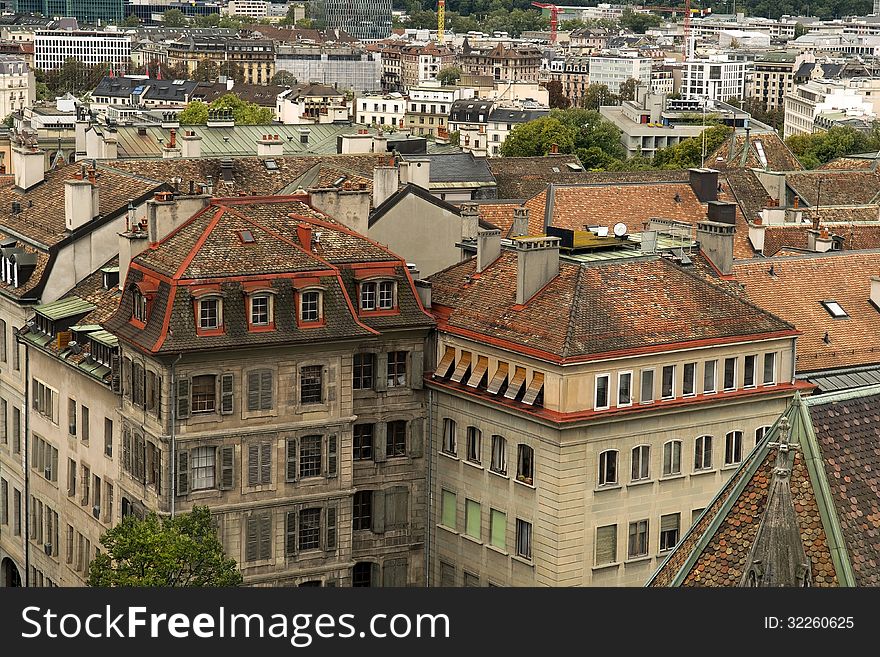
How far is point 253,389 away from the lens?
85500 mm

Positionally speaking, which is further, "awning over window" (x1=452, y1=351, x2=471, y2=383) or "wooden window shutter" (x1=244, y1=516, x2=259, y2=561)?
"awning over window" (x1=452, y1=351, x2=471, y2=383)

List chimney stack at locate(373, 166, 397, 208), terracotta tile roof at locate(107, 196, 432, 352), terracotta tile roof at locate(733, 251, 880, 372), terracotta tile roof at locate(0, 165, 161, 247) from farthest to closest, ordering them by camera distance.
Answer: terracotta tile roof at locate(0, 165, 161, 247) → chimney stack at locate(373, 166, 397, 208) → terracotta tile roof at locate(733, 251, 880, 372) → terracotta tile roof at locate(107, 196, 432, 352)

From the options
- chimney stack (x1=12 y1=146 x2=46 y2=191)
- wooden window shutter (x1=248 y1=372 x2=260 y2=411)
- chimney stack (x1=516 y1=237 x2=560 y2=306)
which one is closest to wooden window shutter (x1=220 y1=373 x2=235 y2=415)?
wooden window shutter (x1=248 y1=372 x2=260 y2=411)

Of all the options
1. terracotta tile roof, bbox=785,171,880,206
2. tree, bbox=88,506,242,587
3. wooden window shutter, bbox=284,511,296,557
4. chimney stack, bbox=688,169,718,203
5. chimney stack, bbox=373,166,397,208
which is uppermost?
chimney stack, bbox=373,166,397,208

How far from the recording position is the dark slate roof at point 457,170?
526ft

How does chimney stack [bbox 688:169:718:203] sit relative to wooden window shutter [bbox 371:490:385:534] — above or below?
above

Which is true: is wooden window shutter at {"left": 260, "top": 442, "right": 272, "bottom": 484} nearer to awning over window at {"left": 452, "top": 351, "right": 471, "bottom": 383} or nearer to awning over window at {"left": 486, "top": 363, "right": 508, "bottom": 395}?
awning over window at {"left": 452, "top": 351, "right": 471, "bottom": 383}

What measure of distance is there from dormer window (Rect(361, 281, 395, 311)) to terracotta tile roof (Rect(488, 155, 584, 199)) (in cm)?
7056

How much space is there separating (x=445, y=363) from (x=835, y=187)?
7813 centimetres

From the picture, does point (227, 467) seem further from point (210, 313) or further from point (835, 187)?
point (835, 187)

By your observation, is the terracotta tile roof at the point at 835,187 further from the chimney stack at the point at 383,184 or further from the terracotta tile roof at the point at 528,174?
the chimney stack at the point at 383,184

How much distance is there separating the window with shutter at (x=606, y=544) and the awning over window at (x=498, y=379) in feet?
22.3

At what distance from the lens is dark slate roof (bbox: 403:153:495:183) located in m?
160
